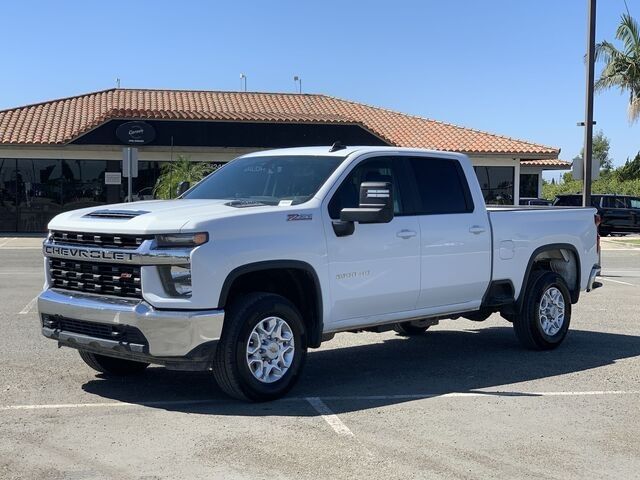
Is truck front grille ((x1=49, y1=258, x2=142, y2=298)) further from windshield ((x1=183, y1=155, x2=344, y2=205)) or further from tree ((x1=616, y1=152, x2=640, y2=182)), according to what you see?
tree ((x1=616, y1=152, x2=640, y2=182))

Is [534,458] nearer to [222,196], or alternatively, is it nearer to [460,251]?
[460,251]

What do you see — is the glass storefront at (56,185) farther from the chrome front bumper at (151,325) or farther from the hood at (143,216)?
the chrome front bumper at (151,325)

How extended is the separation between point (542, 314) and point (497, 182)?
2424 cm

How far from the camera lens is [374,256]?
723 cm

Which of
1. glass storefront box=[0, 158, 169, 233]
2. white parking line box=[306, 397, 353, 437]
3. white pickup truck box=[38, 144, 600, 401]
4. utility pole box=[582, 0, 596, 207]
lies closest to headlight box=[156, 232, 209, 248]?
white pickup truck box=[38, 144, 600, 401]

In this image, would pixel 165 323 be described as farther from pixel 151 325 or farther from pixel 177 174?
pixel 177 174

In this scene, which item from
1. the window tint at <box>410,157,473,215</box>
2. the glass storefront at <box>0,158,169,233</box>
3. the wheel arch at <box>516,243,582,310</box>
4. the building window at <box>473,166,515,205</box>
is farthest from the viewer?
the building window at <box>473,166,515,205</box>

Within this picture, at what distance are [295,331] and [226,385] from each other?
0.71m

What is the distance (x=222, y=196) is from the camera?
760 cm

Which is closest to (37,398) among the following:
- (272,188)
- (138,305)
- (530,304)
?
(138,305)

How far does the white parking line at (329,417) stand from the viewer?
586cm

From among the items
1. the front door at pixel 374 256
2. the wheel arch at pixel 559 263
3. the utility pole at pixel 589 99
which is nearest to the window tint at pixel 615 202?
the utility pole at pixel 589 99

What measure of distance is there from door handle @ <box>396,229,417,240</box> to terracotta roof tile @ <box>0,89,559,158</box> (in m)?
22.3

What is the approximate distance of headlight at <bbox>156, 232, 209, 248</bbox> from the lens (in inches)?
239
